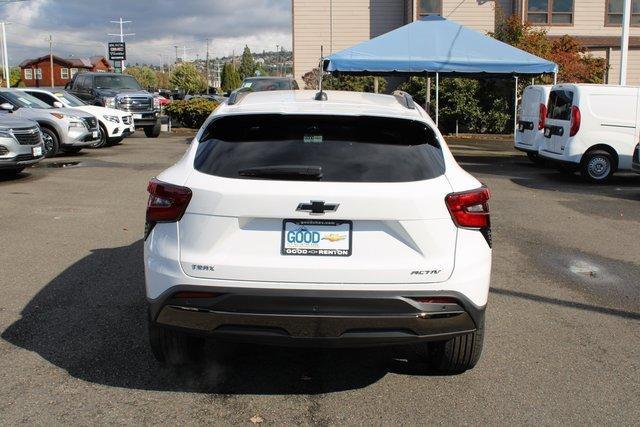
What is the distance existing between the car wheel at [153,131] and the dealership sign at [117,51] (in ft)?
113

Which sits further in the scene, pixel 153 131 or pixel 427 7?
pixel 427 7

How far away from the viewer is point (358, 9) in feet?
108

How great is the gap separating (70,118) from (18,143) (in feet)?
13.2

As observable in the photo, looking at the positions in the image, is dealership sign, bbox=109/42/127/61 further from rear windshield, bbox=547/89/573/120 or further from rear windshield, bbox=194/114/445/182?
rear windshield, bbox=194/114/445/182

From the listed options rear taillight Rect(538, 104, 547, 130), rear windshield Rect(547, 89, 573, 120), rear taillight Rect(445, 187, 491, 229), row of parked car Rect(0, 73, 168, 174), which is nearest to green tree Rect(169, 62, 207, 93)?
row of parked car Rect(0, 73, 168, 174)

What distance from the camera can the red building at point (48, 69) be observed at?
4055 inches

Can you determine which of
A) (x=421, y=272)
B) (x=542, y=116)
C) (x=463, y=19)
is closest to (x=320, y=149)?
(x=421, y=272)

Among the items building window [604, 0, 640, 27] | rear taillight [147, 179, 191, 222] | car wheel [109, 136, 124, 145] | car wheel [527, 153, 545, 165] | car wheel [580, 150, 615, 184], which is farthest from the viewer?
building window [604, 0, 640, 27]

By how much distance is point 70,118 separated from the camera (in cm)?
1619

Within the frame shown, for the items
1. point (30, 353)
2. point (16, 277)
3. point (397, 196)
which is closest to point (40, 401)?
point (30, 353)

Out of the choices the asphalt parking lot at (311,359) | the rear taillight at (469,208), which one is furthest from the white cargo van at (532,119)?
the rear taillight at (469,208)

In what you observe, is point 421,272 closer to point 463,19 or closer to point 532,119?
point 532,119

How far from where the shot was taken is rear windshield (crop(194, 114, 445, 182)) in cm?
362

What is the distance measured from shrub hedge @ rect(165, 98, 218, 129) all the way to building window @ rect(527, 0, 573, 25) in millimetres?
15135
